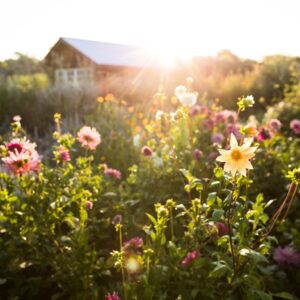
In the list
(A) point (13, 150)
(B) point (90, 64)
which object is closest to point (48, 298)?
(A) point (13, 150)

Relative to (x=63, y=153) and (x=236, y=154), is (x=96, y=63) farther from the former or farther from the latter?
(x=236, y=154)

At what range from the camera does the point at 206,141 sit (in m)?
3.98

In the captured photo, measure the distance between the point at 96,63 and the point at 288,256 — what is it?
13805 mm

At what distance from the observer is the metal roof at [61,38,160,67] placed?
51.7 feet

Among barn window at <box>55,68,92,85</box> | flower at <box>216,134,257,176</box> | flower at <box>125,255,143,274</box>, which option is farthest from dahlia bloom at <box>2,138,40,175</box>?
barn window at <box>55,68,92,85</box>

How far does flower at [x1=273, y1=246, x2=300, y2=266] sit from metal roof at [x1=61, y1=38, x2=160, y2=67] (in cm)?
1373

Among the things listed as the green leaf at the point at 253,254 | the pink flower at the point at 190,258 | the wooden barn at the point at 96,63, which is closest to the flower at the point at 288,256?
the pink flower at the point at 190,258

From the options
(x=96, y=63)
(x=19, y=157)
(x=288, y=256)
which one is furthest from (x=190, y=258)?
(x=96, y=63)

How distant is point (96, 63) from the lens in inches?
590

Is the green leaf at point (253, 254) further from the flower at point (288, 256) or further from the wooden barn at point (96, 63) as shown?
the wooden barn at point (96, 63)

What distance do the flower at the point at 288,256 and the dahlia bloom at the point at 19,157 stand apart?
1417 millimetres

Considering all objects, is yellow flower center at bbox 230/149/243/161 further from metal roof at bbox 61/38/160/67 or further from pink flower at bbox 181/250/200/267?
metal roof at bbox 61/38/160/67

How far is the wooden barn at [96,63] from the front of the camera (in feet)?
50.0

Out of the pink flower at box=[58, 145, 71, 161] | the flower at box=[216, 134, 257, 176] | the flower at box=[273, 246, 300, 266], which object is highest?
the flower at box=[216, 134, 257, 176]
